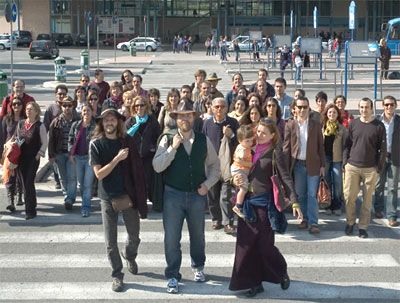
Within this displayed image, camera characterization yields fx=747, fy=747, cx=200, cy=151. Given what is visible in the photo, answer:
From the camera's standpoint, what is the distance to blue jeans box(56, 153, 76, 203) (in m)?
11.1

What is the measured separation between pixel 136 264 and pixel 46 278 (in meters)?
0.97

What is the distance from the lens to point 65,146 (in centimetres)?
1113

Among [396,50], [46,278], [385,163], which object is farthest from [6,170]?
[396,50]

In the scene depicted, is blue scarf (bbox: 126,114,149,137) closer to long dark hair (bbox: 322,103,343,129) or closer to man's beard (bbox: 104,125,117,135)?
long dark hair (bbox: 322,103,343,129)

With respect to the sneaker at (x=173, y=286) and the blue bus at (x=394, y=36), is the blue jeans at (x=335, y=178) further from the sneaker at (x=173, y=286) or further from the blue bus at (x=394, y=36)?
the blue bus at (x=394, y=36)

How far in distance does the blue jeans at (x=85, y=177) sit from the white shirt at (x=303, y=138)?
3.00m

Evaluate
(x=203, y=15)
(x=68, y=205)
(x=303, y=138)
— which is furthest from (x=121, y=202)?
(x=203, y=15)

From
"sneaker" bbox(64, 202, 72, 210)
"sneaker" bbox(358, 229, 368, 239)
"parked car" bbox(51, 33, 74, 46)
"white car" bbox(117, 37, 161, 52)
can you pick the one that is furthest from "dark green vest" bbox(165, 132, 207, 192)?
"parked car" bbox(51, 33, 74, 46)

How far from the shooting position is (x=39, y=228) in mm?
10156

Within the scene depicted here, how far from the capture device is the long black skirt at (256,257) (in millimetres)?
7293

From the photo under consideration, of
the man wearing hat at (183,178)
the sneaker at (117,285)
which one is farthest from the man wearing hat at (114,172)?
the man wearing hat at (183,178)

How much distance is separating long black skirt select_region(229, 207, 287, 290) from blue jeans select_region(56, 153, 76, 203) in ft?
14.5

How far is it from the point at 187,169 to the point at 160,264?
1.60m

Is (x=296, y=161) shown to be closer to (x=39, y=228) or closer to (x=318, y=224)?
(x=318, y=224)
